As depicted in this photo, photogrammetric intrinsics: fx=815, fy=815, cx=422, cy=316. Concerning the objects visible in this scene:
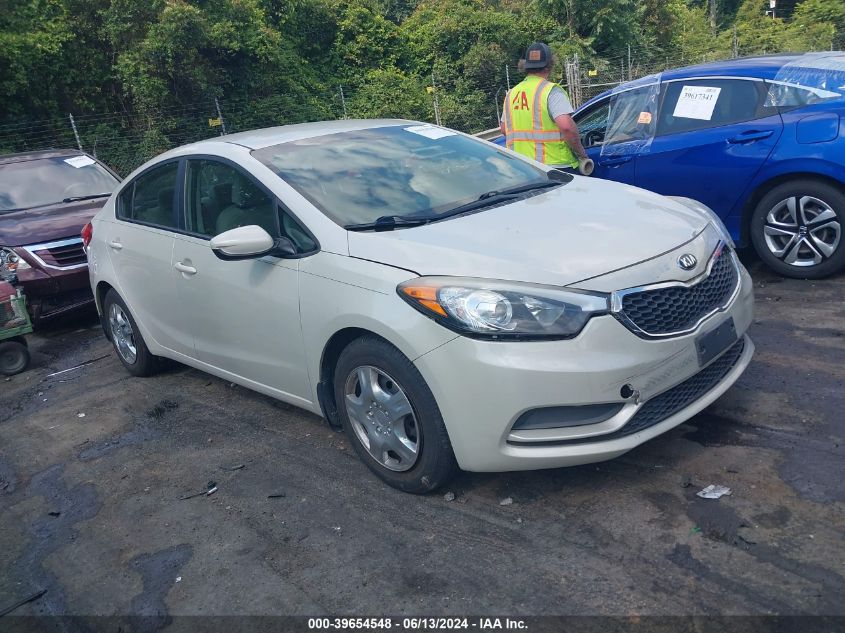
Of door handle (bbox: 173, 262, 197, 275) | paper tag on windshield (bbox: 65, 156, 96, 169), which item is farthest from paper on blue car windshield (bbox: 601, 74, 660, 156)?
paper tag on windshield (bbox: 65, 156, 96, 169)

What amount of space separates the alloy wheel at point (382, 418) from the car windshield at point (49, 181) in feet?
19.2

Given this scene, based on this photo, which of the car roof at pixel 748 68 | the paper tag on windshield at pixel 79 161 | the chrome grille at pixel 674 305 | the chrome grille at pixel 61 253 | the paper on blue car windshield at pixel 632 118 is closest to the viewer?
the chrome grille at pixel 674 305

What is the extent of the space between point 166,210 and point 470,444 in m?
2.80

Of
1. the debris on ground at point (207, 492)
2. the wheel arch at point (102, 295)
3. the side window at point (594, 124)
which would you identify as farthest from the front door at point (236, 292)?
the side window at point (594, 124)

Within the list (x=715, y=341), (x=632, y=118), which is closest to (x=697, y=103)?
(x=632, y=118)

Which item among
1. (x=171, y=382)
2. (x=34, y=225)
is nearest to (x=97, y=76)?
(x=34, y=225)

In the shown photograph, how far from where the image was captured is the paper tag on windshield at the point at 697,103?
20.7 ft

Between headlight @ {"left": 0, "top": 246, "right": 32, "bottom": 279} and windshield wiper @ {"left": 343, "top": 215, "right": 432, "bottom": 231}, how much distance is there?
4.72 meters

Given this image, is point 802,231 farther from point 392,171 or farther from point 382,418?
point 382,418

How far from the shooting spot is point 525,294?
3252mm

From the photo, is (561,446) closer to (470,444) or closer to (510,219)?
(470,444)

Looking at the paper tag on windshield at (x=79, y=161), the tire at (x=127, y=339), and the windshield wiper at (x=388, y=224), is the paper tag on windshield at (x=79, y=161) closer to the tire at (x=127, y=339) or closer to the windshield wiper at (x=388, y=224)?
the tire at (x=127, y=339)

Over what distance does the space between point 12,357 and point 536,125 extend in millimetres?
4634

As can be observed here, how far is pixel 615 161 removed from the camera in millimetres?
6809
